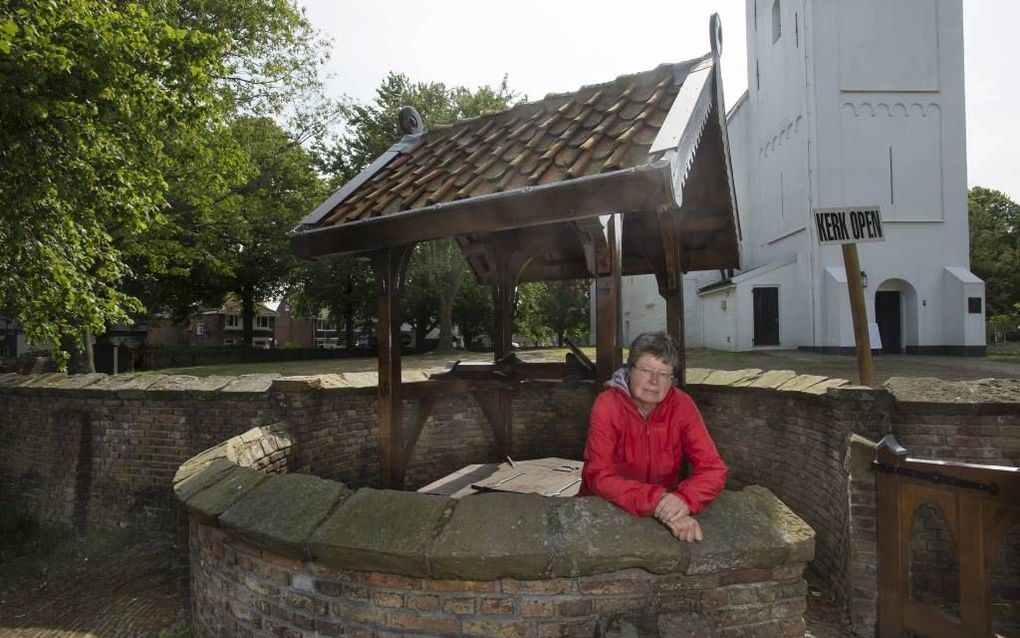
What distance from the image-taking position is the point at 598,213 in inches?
112

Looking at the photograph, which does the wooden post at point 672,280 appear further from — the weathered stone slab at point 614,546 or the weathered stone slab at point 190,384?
the weathered stone slab at point 190,384

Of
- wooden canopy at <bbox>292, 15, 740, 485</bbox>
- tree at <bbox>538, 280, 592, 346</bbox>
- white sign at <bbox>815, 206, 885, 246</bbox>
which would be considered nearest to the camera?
wooden canopy at <bbox>292, 15, 740, 485</bbox>

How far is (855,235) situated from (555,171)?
2400 mm

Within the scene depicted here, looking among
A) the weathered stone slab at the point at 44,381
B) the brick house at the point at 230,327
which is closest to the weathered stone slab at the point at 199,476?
the weathered stone slab at the point at 44,381

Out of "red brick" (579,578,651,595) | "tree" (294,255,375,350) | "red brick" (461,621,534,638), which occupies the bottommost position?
"red brick" (461,621,534,638)

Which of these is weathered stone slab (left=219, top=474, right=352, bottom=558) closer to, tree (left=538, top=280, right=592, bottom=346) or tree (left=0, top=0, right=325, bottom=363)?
tree (left=0, top=0, right=325, bottom=363)

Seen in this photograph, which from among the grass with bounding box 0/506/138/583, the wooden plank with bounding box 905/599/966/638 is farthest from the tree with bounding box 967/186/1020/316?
the grass with bounding box 0/506/138/583

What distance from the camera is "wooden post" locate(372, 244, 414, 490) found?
4.23 m

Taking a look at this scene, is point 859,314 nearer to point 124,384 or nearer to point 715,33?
point 715,33

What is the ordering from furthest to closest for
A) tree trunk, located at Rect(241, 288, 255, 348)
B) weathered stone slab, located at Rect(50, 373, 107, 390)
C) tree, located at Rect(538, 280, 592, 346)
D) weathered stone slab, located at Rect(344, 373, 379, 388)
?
1. tree, located at Rect(538, 280, 592, 346)
2. tree trunk, located at Rect(241, 288, 255, 348)
3. weathered stone slab, located at Rect(50, 373, 107, 390)
4. weathered stone slab, located at Rect(344, 373, 379, 388)

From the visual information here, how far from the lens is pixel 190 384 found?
21.0ft

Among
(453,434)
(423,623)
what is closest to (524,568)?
(423,623)

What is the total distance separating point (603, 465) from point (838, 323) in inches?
767

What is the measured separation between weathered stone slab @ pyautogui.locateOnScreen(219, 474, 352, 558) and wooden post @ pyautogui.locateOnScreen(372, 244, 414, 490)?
5.14 ft
